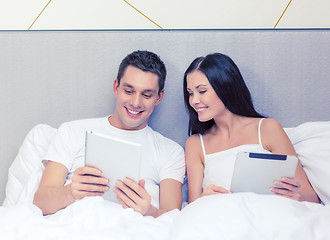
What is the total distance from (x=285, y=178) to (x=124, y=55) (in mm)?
872

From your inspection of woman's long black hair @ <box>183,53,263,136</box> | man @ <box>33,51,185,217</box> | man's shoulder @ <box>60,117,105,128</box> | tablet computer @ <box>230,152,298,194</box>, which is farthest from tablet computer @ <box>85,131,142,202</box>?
woman's long black hair @ <box>183,53,263,136</box>

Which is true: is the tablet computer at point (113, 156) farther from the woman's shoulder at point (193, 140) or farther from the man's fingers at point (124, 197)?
the woman's shoulder at point (193, 140)

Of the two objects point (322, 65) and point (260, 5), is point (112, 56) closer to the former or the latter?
point (260, 5)

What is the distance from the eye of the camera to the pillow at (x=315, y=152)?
45.0 inches

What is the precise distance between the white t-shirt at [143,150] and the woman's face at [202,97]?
0.21 metres

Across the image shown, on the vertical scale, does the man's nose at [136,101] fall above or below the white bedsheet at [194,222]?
above

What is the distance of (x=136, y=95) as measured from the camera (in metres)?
1.25

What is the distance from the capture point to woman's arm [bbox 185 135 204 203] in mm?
1271

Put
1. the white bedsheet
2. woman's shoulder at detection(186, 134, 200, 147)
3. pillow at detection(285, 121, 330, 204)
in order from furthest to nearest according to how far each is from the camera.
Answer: woman's shoulder at detection(186, 134, 200, 147), pillow at detection(285, 121, 330, 204), the white bedsheet

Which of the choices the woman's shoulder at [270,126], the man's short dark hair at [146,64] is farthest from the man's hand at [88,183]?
the woman's shoulder at [270,126]

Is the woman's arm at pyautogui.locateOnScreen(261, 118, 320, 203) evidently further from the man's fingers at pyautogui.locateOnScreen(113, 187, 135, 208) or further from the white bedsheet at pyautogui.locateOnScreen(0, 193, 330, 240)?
the man's fingers at pyautogui.locateOnScreen(113, 187, 135, 208)

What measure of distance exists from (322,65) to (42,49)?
127cm

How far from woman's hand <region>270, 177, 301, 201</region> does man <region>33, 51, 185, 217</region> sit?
380 mm

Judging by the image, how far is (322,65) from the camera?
55.8 inches
